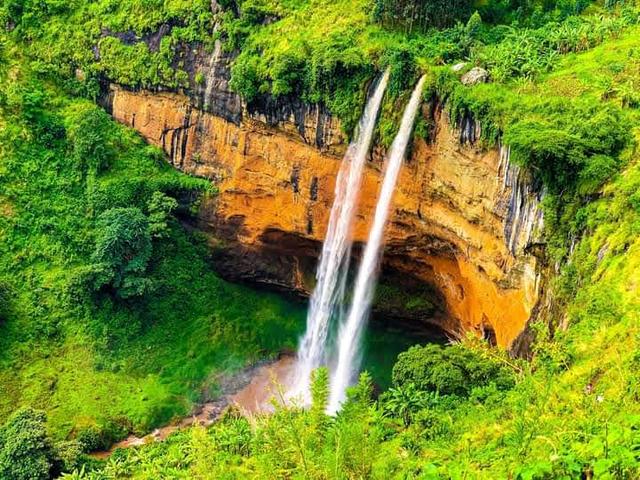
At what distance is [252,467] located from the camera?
6766 mm

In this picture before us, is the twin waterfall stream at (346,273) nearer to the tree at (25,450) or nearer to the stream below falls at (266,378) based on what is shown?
the stream below falls at (266,378)

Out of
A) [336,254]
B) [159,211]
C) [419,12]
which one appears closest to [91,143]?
[159,211]

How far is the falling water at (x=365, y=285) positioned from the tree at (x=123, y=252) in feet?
23.2

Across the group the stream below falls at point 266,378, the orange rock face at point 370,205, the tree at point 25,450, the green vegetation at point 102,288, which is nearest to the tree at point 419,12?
the orange rock face at point 370,205

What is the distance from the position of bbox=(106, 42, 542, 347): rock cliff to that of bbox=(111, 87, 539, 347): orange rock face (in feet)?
0.12

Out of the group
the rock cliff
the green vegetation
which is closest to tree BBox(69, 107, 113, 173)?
the green vegetation

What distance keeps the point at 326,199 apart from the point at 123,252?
7.12 m

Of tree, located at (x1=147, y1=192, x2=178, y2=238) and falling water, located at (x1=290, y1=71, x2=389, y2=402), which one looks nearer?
falling water, located at (x1=290, y1=71, x2=389, y2=402)

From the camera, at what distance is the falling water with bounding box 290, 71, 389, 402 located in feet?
62.1

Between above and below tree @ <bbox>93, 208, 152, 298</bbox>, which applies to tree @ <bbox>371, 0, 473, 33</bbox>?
above

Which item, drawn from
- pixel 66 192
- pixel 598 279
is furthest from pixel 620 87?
pixel 66 192

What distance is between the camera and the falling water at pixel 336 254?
18941 mm

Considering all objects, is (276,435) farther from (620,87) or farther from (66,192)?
(66,192)

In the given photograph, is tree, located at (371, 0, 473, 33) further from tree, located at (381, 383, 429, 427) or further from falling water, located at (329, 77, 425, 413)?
tree, located at (381, 383, 429, 427)
